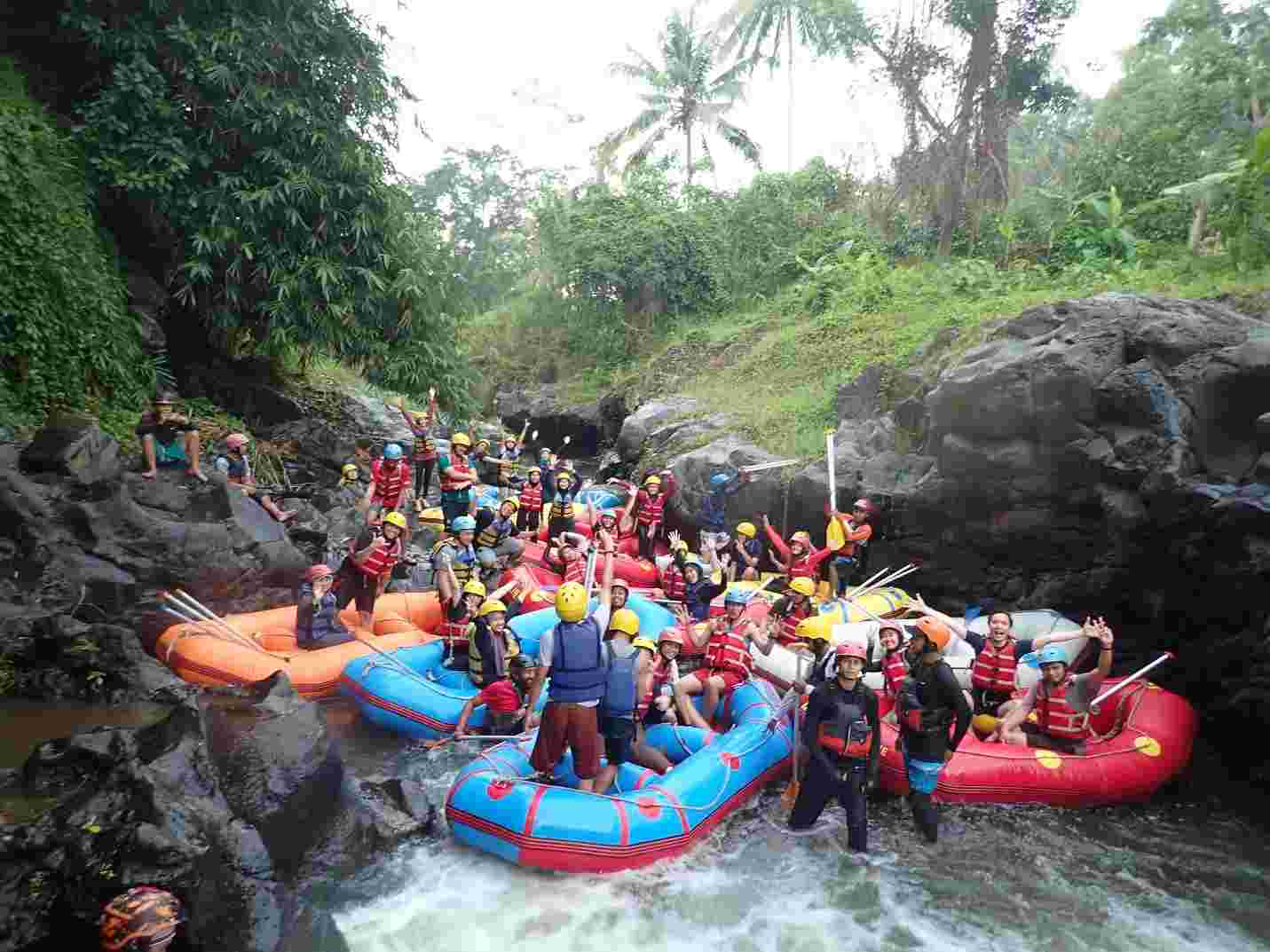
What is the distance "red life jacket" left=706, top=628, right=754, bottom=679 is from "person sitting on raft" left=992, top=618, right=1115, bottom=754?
83.7 inches

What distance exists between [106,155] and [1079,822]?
13.5 metres

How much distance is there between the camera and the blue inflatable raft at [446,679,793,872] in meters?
5.25

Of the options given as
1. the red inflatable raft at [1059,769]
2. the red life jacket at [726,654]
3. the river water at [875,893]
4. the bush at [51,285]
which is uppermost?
the bush at [51,285]

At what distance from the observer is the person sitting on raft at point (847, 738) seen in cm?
546

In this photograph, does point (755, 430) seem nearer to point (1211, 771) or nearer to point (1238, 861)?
point (1211, 771)

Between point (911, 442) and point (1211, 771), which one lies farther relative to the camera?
point (911, 442)

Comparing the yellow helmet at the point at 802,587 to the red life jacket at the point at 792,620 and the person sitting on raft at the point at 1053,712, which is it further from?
the person sitting on raft at the point at 1053,712

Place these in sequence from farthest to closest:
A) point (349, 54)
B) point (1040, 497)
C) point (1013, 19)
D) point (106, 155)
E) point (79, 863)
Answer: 1. point (1013, 19)
2. point (349, 54)
3. point (106, 155)
4. point (1040, 497)
5. point (79, 863)

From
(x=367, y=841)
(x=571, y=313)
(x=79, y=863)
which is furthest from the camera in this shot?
(x=571, y=313)

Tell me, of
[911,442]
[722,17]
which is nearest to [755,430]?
[911,442]

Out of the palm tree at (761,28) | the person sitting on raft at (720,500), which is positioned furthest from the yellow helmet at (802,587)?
the palm tree at (761,28)

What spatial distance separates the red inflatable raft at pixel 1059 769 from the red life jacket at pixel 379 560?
197 inches

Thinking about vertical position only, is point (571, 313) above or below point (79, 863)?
above

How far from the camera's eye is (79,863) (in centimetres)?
386
